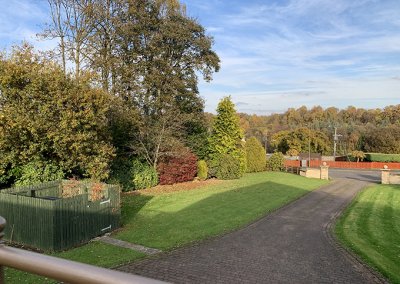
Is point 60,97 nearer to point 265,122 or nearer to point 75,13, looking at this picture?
point 75,13

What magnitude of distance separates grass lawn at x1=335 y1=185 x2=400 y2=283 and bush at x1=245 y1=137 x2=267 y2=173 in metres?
17.3

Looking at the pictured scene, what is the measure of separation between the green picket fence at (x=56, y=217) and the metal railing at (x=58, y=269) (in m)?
10.1

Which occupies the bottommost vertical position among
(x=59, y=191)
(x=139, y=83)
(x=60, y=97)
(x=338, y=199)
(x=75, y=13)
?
(x=338, y=199)

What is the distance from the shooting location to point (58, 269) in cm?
Answer: 137

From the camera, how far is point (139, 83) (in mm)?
25703

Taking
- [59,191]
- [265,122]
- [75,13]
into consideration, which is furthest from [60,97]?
[265,122]

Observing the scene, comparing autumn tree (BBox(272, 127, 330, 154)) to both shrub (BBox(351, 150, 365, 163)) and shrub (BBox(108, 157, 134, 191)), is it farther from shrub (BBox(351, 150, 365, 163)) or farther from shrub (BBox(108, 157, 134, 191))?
shrub (BBox(108, 157, 134, 191))

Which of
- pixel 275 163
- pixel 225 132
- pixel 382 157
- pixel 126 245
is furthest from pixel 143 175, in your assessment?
pixel 382 157

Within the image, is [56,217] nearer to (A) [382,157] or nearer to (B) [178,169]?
(B) [178,169]

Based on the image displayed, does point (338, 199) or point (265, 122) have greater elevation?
point (265, 122)

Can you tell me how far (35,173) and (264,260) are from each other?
10.7m

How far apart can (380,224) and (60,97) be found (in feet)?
47.5

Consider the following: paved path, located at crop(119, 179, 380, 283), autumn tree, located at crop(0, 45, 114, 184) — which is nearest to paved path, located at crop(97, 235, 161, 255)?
paved path, located at crop(119, 179, 380, 283)

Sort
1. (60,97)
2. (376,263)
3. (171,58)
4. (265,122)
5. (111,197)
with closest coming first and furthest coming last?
(376,263) < (111,197) < (60,97) < (171,58) < (265,122)
